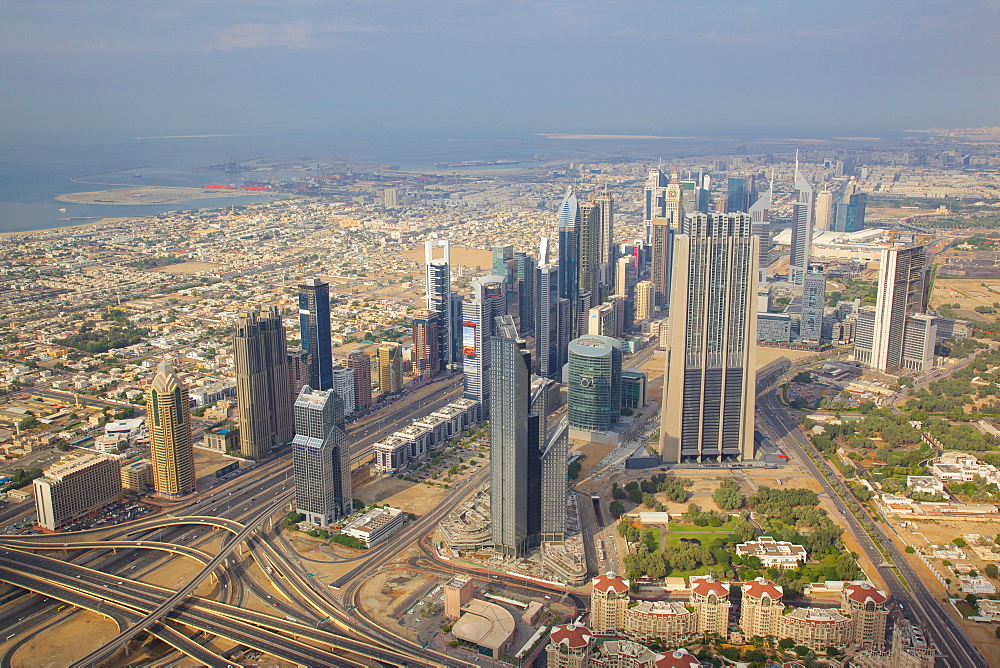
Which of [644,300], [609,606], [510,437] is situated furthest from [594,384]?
[644,300]

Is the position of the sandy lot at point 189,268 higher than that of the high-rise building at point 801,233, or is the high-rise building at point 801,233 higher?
the high-rise building at point 801,233

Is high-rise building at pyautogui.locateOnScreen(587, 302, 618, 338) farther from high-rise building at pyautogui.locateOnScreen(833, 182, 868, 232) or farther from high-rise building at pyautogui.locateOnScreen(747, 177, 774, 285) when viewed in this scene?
high-rise building at pyautogui.locateOnScreen(833, 182, 868, 232)

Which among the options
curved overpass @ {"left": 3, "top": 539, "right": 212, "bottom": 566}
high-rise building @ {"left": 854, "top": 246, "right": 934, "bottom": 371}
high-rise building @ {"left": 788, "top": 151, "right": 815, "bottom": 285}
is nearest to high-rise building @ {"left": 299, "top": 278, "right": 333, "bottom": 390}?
curved overpass @ {"left": 3, "top": 539, "right": 212, "bottom": 566}

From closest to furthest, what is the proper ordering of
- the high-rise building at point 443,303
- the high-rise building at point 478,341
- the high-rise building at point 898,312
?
1. the high-rise building at point 478,341
2. the high-rise building at point 898,312
3. the high-rise building at point 443,303

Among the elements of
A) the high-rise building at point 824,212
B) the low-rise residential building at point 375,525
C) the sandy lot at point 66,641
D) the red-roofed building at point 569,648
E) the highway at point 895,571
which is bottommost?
the sandy lot at point 66,641

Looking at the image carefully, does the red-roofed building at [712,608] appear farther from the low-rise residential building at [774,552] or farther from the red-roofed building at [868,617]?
the low-rise residential building at [774,552]

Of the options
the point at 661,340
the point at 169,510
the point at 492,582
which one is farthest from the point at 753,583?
the point at 661,340

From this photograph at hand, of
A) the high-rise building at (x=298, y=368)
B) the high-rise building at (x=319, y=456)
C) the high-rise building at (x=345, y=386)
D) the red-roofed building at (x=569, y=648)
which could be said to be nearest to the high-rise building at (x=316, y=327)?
the high-rise building at (x=298, y=368)
